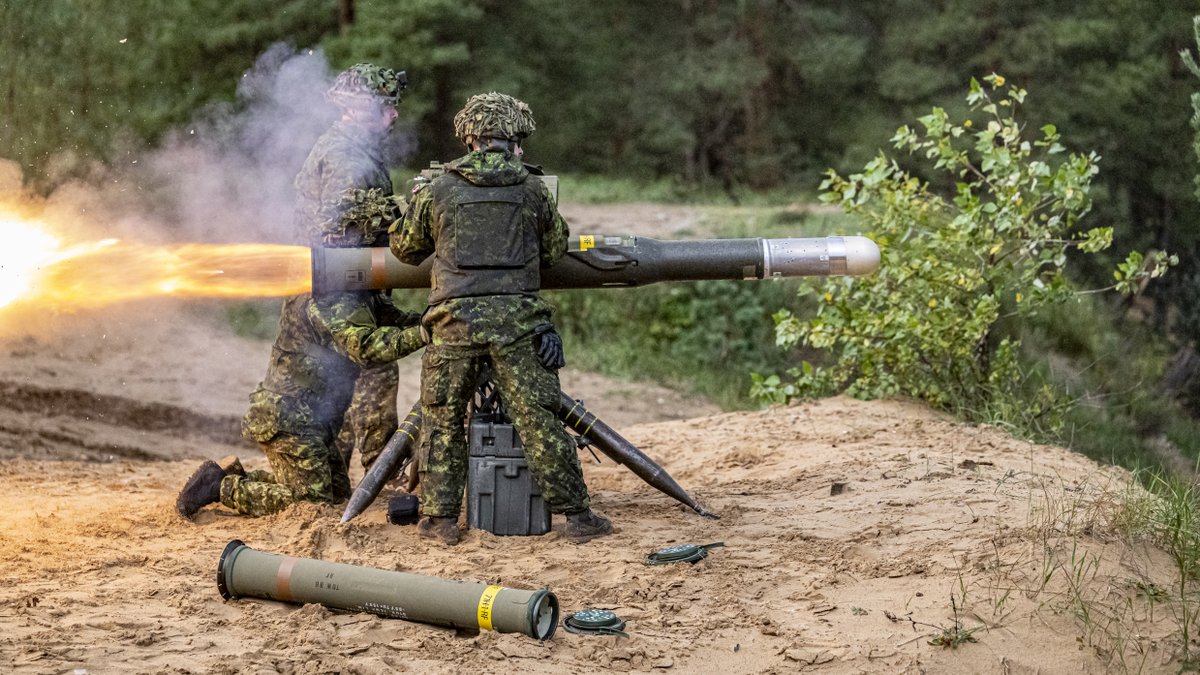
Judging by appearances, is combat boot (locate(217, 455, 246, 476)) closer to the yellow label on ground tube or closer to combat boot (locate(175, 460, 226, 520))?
combat boot (locate(175, 460, 226, 520))

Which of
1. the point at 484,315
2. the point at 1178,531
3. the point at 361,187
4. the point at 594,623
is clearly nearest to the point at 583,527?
the point at 484,315

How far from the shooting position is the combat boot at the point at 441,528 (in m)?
7.39

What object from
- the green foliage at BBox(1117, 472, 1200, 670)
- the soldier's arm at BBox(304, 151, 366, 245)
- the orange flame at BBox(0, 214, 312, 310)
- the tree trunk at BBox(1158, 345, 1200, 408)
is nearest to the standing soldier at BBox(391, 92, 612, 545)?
the soldier's arm at BBox(304, 151, 366, 245)

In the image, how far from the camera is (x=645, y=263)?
8.00m

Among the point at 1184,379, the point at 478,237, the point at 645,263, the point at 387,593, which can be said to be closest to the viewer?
the point at 387,593

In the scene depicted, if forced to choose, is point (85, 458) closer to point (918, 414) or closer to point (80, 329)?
point (80, 329)

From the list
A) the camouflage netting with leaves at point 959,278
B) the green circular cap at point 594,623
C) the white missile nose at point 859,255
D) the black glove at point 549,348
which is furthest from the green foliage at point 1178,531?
the camouflage netting with leaves at point 959,278

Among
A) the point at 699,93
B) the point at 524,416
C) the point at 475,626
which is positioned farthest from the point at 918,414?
the point at 699,93

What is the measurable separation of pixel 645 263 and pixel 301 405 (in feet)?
7.26

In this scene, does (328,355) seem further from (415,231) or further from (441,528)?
(441,528)

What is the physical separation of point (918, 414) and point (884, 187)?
186 centimetres

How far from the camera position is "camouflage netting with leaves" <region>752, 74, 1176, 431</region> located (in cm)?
1043

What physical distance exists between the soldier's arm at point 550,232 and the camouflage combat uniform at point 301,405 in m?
1.13

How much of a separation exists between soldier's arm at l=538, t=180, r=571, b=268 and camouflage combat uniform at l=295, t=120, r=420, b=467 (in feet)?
3.58
